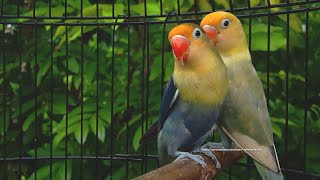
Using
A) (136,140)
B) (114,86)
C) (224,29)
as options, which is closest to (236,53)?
(224,29)

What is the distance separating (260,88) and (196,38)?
7.0 inches

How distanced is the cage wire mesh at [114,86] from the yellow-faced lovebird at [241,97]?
45 cm

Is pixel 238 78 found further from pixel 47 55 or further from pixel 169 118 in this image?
pixel 47 55

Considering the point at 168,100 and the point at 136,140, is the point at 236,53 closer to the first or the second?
the point at 168,100

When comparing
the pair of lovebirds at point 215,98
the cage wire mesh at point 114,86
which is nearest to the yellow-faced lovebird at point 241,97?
the pair of lovebirds at point 215,98

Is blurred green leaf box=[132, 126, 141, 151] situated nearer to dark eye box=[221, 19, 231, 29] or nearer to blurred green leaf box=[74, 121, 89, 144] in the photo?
blurred green leaf box=[74, 121, 89, 144]

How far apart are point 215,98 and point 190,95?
0.05 m

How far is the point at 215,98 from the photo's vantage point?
1.11 meters

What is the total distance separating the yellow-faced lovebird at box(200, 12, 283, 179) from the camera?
1128mm

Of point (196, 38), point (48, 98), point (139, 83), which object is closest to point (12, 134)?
point (48, 98)

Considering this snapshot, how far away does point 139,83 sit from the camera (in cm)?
191

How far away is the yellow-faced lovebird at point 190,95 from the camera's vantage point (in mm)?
1068

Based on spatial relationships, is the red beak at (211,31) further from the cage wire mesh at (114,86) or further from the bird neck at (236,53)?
the cage wire mesh at (114,86)

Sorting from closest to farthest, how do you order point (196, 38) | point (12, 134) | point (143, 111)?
1. point (196, 38)
2. point (143, 111)
3. point (12, 134)
